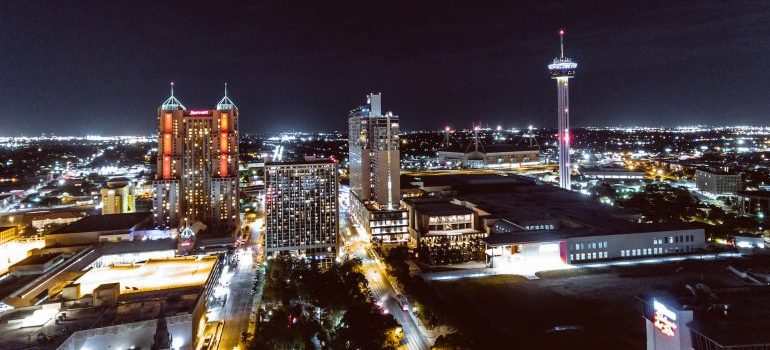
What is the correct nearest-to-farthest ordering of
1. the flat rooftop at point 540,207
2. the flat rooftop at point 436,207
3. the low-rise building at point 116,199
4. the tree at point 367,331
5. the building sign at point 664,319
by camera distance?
the building sign at point 664,319
the tree at point 367,331
the flat rooftop at point 540,207
the flat rooftop at point 436,207
the low-rise building at point 116,199

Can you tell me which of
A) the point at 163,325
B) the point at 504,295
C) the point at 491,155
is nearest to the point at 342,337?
the point at 163,325

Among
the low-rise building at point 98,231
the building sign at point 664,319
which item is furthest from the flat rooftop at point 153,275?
the building sign at point 664,319

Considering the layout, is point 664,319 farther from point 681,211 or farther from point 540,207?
point 681,211

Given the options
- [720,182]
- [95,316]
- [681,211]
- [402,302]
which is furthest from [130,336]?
[720,182]

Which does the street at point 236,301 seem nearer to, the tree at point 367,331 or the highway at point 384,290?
the tree at point 367,331

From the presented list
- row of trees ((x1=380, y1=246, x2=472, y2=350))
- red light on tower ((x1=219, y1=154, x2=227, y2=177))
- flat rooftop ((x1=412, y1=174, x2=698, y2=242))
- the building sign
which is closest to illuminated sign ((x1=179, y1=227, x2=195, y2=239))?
red light on tower ((x1=219, y1=154, x2=227, y2=177))

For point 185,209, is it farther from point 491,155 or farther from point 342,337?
point 491,155
